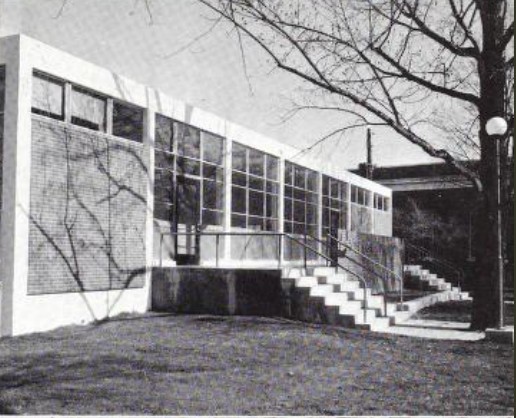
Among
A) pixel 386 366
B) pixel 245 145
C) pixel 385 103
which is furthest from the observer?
pixel 245 145

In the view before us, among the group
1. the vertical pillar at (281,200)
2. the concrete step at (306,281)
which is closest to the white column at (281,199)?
the vertical pillar at (281,200)

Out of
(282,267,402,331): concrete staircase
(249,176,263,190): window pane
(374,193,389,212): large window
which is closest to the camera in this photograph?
(282,267,402,331): concrete staircase

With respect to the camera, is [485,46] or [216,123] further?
[216,123]

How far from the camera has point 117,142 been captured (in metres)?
14.0

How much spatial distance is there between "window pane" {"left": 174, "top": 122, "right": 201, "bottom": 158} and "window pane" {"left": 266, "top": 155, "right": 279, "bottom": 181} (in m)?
4.76

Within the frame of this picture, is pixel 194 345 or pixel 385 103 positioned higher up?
pixel 385 103

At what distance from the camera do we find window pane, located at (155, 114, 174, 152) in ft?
50.8

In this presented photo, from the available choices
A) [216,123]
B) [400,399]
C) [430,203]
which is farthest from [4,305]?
[430,203]

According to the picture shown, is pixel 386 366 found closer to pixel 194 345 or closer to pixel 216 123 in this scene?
pixel 194 345

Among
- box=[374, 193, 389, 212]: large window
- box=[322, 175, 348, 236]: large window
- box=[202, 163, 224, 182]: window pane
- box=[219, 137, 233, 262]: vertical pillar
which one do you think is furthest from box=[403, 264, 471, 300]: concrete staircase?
box=[202, 163, 224, 182]: window pane

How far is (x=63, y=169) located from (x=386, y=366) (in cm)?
712

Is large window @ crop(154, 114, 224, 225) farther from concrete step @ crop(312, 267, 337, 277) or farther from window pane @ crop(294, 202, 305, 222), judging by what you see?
window pane @ crop(294, 202, 305, 222)

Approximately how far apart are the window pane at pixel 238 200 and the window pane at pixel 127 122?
4.62 metres

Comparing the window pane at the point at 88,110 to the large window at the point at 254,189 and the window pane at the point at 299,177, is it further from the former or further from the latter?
the window pane at the point at 299,177
